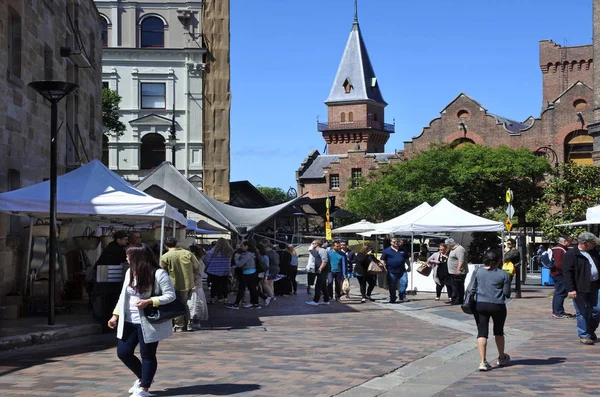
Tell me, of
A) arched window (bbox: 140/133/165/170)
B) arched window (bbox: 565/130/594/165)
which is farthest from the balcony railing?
arched window (bbox: 140/133/165/170)

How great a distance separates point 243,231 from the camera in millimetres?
22891

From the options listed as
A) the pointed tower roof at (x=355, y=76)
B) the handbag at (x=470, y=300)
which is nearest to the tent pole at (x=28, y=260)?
the handbag at (x=470, y=300)

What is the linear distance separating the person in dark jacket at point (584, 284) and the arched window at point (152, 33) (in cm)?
3724

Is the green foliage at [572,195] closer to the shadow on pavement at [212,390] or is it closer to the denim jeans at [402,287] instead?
the denim jeans at [402,287]

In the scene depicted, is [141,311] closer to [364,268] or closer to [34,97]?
[34,97]

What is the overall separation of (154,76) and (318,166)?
4817cm

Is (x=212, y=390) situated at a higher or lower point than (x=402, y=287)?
lower

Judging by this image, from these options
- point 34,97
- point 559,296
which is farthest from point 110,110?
point 559,296

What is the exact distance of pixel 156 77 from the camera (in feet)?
157

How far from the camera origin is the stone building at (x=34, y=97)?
54.9ft

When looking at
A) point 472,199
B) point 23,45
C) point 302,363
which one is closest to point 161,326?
point 302,363

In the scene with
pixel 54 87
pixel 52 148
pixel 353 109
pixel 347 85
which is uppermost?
pixel 347 85

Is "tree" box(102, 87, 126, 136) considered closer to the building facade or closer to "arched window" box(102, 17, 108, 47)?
the building facade

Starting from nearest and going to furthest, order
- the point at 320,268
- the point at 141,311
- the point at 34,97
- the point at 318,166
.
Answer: the point at 141,311 < the point at 34,97 < the point at 320,268 < the point at 318,166
